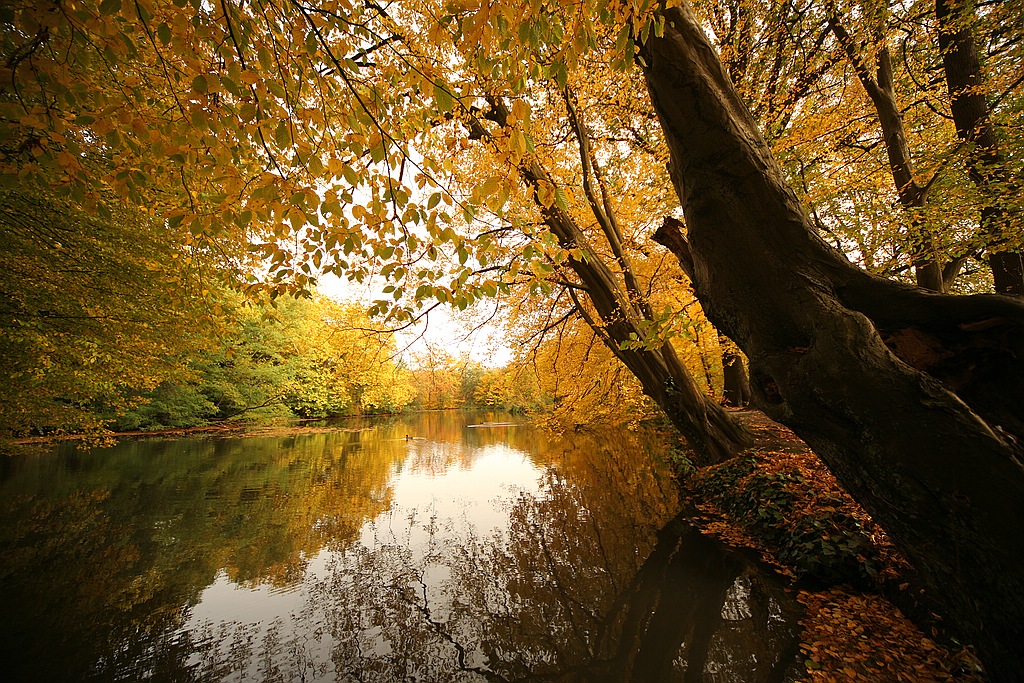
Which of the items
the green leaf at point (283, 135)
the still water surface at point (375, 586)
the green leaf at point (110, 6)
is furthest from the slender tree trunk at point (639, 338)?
the green leaf at point (110, 6)

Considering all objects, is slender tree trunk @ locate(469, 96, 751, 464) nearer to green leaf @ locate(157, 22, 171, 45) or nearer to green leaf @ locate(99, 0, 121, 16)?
green leaf @ locate(157, 22, 171, 45)

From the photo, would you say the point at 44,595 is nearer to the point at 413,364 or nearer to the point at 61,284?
the point at 61,284

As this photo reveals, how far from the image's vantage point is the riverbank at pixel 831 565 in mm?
2982

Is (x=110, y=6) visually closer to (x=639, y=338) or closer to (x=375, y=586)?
(x=375, y=586)

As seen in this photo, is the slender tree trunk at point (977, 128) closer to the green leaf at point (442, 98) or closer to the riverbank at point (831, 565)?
the riverbank at point (831, 565)

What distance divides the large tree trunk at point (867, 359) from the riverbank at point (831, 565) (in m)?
2.04

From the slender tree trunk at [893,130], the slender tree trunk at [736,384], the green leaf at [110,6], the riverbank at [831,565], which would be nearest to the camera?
the green leaf at [110,6]

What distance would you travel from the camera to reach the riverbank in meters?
2.98

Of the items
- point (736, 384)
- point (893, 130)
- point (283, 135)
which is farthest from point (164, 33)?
point (736, 384)

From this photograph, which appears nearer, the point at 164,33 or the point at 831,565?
the point at 164,33

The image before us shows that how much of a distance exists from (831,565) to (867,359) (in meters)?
3.95

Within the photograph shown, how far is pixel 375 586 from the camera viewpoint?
16.4ft

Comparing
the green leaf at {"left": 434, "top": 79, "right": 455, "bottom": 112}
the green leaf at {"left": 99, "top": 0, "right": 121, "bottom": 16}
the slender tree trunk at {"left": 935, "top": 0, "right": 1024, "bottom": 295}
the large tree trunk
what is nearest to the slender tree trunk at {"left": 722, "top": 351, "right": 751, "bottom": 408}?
the slender tree trunk at {"left": 935, "top": 0, "right": 1024, "bottom": 295}

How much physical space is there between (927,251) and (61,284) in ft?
44.4
